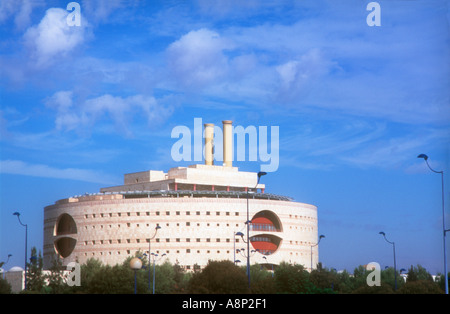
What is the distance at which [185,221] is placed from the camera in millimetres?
110375

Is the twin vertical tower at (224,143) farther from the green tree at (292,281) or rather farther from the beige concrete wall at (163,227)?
the green tree at (292,281)

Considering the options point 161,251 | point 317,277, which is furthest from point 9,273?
point 317,277

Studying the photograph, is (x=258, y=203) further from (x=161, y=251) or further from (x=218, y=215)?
(x=161, y=251)

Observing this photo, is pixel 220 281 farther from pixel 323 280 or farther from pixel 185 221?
pixel 185 221

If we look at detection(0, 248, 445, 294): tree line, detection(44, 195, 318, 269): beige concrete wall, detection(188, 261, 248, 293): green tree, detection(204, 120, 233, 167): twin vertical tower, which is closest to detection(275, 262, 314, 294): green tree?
detection(0, 248, 445, 294): tree line

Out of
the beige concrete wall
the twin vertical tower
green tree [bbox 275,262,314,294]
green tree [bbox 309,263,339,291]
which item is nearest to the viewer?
green tree [bbox 275,262,314,294]

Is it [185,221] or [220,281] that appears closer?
[220,281]

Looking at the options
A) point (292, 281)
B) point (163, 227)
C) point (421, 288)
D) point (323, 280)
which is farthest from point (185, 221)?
point (421, 288)

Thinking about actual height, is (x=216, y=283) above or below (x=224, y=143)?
below

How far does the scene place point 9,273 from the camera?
306ft

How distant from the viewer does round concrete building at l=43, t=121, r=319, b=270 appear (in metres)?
110

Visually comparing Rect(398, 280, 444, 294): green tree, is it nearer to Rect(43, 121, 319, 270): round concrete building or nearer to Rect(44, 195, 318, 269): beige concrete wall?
Rect(43, 121, 319, 270): round concrete building

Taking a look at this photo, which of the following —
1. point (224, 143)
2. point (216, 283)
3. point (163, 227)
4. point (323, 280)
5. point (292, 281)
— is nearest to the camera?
point (216, 283)
